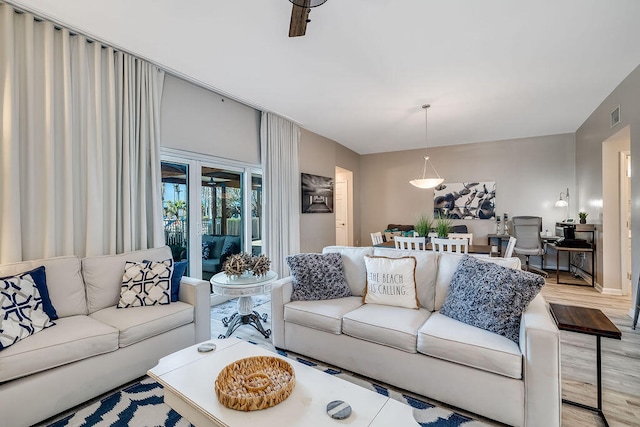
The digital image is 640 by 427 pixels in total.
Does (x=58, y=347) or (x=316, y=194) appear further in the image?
(x=316, y=194)

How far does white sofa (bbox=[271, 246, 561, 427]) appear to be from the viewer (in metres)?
1.55

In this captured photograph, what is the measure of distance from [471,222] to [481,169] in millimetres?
1136

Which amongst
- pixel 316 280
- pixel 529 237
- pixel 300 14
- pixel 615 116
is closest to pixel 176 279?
pixel 316 280

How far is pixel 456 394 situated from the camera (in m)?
1.77

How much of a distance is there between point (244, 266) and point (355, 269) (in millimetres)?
1012

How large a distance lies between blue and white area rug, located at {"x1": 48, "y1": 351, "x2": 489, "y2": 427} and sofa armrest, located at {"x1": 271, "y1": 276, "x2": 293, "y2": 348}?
812 mm

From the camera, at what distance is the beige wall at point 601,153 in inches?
126

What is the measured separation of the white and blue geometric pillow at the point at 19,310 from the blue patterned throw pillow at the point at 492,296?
106 inches

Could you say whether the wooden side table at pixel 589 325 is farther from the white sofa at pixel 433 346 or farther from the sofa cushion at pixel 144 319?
the sofa cushion at pixel 144 319

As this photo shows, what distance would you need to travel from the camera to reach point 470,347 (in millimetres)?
1703

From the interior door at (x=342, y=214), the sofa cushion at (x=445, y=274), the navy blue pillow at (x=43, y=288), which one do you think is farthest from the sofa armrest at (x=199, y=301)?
the interior door at (x=342, y=214)

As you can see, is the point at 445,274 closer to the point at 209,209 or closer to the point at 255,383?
the point at 255,383

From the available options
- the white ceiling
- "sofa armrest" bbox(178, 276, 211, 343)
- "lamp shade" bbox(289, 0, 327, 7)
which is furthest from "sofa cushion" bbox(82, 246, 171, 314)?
"lamp shade" bbox(289, 0, 327, 7)

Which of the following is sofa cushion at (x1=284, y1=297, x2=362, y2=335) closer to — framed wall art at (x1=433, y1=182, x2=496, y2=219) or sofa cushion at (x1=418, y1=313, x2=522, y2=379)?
sofa cushion at (x1=418, y1=313, x2=522, y2=379)
